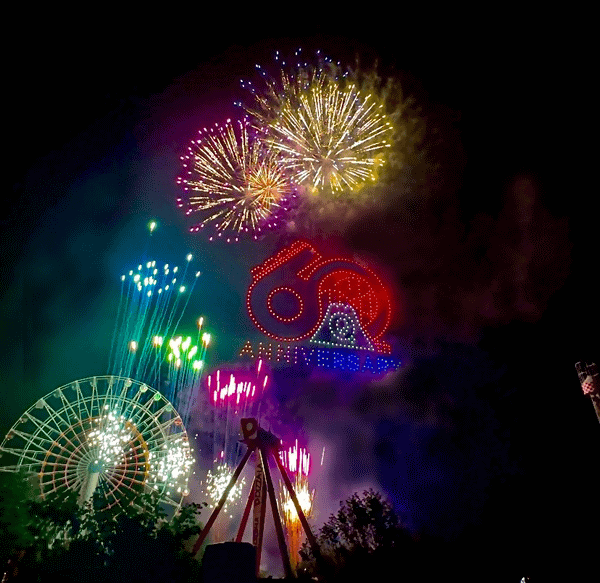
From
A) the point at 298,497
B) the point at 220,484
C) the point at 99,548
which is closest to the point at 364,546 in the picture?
the point at 298,497

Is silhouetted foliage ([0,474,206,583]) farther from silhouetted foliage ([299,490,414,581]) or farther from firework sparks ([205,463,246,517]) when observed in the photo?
firework sparks ([205,463,246,517])

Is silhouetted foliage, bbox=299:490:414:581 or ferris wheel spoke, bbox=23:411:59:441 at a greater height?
ferris wheel spoke, bbox=23:411:59:441

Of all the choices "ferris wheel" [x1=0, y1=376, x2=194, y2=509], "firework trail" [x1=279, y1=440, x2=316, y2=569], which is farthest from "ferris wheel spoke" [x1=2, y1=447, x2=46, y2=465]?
"firework trail" [x1=279, y1=440, x2=316, y2=569]

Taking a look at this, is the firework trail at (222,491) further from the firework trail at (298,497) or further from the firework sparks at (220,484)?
the firework trail at (298,497)

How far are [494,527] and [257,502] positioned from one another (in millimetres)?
8926

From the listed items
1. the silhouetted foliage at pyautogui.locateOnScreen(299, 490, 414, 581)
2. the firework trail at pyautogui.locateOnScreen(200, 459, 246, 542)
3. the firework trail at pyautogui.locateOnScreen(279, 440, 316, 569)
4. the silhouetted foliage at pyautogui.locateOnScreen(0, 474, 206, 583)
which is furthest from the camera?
the firework trail at pyautogui.locateOnScreen(200, 459, 246, 542)

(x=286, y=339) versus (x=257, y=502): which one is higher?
(x=286, y=339)

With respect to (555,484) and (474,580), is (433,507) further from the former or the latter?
(474,580)

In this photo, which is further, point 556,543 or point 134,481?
point 134,481

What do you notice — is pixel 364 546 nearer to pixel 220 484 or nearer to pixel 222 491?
pixel 222 491

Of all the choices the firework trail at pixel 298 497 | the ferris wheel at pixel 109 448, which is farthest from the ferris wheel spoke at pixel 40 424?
the firework trail at pixel 298 497

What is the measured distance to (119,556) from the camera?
415 inches

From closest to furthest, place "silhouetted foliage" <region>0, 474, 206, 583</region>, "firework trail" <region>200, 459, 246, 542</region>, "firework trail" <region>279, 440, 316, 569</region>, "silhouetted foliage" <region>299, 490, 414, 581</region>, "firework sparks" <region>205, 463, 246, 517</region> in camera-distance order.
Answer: "silhouetted foliage" <region>0, 474, 206, 583</region> → "silhouetted foliage" <region>299, 490, 414, 581</region> → "firework trail" <region>279, 440, 316, 569</region> → "firework sparks" <region>205, 463, 246, 517</region> → "firework trail" <region>200, 459, 246, 542</region>

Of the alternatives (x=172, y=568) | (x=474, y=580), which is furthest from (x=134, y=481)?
(x=474, y=580)
